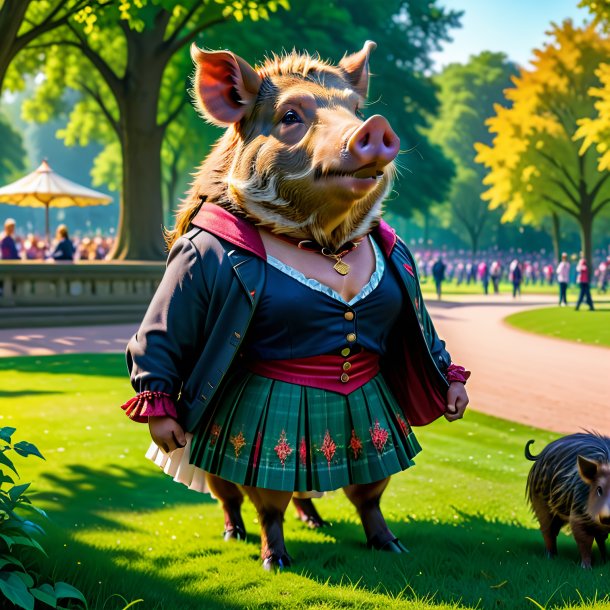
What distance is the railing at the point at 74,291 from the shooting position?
16.1 meters

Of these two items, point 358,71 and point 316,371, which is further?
point 358,71

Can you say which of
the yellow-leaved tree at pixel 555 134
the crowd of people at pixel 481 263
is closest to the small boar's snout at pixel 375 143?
the crowd of people at pixel 481 263

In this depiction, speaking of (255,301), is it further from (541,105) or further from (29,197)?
(541,105)

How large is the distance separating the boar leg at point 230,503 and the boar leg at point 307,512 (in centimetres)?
43

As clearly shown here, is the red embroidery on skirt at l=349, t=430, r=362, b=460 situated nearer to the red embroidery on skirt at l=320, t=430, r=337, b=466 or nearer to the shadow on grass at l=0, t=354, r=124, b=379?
the red embroidery on skirt at l=320, t=430, r=337, b=466

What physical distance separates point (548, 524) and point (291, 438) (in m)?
1.24

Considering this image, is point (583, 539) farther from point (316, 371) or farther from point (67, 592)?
point (67, 592)

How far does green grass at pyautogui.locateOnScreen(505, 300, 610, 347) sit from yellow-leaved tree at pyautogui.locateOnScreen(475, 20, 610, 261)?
11.0 m

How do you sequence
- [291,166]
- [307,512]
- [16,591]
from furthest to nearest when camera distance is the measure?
[307,512], [291,166], [16,591]

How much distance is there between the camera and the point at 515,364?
1217cm

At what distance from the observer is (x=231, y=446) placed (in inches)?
148

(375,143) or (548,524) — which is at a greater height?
(375,143)

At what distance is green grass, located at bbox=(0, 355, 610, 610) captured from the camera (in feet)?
11.3

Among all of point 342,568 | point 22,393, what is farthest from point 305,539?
point 22,393
